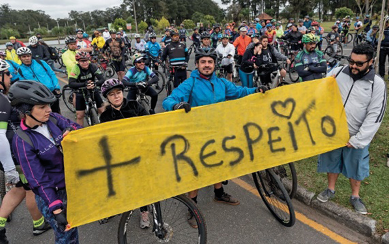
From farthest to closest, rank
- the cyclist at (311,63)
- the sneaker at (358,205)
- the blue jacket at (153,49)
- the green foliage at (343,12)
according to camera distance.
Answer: the green foliage at (343,12)
the blue jacket at (153,49)
the cyclist at (311,63)
the sneaker at (358,205)

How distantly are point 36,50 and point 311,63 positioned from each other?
1155 cm

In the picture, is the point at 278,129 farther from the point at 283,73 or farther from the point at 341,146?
the point at 283,73

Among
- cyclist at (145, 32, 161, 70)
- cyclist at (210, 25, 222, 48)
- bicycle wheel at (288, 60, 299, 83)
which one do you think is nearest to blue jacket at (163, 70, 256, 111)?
bicycle wheel at (288, 60, 299, 83)

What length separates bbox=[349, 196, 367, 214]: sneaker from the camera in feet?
10.9

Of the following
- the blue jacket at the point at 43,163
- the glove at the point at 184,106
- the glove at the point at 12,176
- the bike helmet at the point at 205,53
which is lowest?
the glove at the point at 12,176

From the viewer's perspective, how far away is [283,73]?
221 inches

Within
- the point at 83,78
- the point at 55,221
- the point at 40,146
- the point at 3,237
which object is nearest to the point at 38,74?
the point at 83,78

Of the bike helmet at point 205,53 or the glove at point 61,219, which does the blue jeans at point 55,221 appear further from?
the bike helmet at point 205,53

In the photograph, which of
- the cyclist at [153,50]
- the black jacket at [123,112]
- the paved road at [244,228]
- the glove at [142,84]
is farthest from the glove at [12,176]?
the cyclist at [153,50]

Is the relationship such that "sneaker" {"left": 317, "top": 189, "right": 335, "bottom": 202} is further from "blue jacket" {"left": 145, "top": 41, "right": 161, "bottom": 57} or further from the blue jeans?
"blue jacket" {"left": 145, "top": 41, "right": 161, "bottom": 57}

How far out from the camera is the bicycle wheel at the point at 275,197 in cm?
321

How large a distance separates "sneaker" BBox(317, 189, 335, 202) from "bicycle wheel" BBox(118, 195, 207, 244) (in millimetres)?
1764

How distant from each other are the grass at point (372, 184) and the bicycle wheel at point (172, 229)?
188 cm

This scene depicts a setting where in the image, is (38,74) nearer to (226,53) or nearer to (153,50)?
(226,53)
